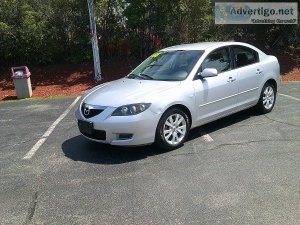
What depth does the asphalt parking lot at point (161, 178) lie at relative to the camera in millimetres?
4121

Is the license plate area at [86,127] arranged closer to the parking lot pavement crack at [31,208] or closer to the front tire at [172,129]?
the front tire at [172,129]

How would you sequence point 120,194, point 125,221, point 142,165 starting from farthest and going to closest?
point 142,165
point 120,194
point 125,221

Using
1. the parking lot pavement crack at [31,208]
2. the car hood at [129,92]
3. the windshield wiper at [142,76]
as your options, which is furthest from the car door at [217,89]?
the parking lot pavement crack at [31,208]

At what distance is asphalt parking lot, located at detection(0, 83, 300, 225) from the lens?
4121 millimetres

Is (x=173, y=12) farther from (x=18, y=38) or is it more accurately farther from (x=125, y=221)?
(x=125, y=221)

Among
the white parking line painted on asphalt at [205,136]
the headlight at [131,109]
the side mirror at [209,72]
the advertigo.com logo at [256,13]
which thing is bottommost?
the white parking line painted on asphalt at [205,136]

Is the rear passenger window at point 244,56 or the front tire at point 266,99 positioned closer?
the rear passenger window at point 244,56

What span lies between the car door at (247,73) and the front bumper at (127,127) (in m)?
2.13

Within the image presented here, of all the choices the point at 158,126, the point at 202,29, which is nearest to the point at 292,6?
the point at 202,29

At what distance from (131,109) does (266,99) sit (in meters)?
3.35

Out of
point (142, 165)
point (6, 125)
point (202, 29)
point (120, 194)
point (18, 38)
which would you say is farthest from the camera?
point (202, 29)

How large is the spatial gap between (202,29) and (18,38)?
7093mm

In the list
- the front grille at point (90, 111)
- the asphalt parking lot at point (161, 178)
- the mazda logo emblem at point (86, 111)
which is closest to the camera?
the asphalt parking lot at point (161, 178)

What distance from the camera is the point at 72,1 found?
15172mm
